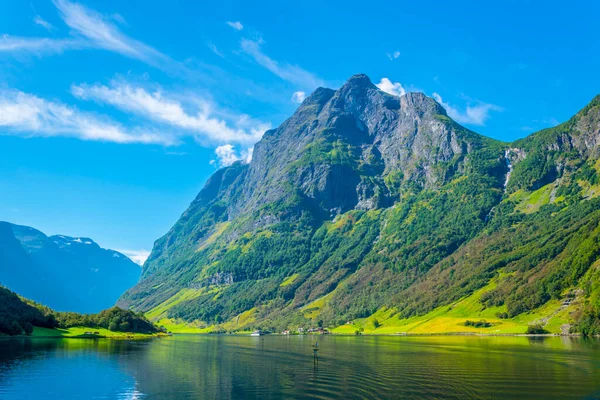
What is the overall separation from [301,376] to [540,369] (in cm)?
4363

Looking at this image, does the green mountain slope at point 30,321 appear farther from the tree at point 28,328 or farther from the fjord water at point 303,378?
the fjord water at point 303,378

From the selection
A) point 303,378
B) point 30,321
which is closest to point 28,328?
point 30,321

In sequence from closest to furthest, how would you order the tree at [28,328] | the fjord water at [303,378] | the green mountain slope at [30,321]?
1. the fjord water at [303,378]
2. the green mountain slope at [30,321]
3. the tree at [28,328]

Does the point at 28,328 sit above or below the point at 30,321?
below

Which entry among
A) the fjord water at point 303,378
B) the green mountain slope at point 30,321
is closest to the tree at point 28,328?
the green mountain slope at point 30,321

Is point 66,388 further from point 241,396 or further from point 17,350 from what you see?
point 17,350

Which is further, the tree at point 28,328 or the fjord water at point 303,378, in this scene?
the tree at point 28,328

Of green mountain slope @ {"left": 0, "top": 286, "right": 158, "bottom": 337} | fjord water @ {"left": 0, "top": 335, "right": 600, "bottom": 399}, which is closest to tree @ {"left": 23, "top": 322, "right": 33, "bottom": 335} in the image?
green mountain slope @ {"left": 0, "top": 286, "right": 158, "bottom": 337}

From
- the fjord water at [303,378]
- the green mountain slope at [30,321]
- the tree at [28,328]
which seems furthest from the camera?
the tree at [28,328]

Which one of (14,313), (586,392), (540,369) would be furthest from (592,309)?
(14,313)

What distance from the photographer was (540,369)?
255 ft

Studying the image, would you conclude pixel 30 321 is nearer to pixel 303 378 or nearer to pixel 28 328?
pixel 28 328

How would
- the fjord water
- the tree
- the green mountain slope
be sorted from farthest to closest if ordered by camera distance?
→ the tree → the green mountain slope → the fjord water

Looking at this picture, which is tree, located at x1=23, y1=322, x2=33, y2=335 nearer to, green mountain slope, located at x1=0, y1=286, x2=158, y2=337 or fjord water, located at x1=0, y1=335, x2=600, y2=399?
green mountain slope, located at x1=0, y1=286, x2=158, y2=337
